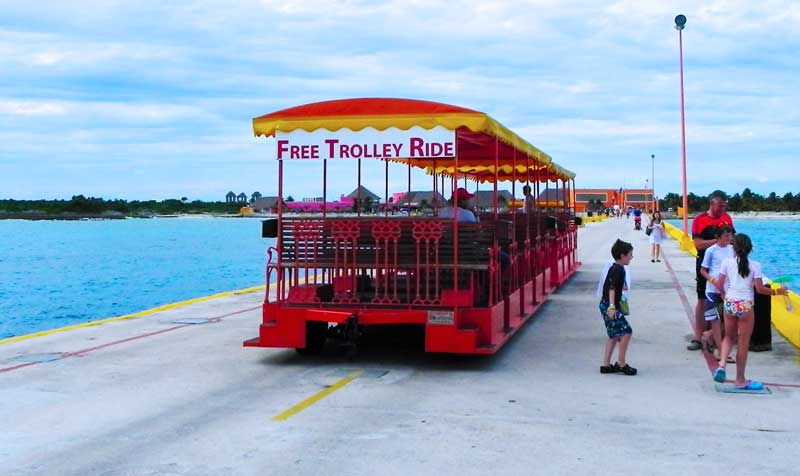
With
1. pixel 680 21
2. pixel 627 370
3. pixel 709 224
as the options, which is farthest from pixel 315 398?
pixel 680 21

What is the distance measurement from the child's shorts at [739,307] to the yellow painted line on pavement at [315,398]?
3.69 meters

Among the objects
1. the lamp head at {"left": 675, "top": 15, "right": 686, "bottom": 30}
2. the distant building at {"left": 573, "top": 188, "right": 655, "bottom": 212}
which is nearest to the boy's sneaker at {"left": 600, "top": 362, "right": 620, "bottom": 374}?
the lamp head at {"left": 675, "top": 15, "right": 686, "bottom": 30}

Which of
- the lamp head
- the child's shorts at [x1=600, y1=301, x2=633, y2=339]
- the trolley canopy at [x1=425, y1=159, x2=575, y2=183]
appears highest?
the lamp head

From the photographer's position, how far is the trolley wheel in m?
10.3

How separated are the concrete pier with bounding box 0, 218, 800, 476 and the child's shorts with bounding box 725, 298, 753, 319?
0.76 metres

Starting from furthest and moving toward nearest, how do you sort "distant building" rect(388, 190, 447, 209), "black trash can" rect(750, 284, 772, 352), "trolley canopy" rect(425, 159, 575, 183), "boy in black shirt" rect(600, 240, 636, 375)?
"trolley canopy" rect(425, 159, 575, 183) < "distant building" rect(388, 190, 447, 209) < "black trash can" rect(750, 284, 772, 352) < "boy in black shirt" rect(600, 240, 636, 375)

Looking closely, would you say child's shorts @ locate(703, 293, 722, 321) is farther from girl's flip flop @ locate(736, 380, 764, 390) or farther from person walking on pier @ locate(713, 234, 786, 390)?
girl's flip flop @ locate(736, 380, 764, 390)

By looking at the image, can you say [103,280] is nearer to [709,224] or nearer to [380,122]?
[380,122]

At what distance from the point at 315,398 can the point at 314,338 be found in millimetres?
2196

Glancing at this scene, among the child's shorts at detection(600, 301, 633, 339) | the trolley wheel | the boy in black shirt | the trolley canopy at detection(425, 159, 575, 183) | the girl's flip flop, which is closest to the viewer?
the girl's flip flop

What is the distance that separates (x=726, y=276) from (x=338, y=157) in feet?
13.5

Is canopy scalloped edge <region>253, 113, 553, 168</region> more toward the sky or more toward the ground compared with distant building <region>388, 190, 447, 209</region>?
more toward the sky

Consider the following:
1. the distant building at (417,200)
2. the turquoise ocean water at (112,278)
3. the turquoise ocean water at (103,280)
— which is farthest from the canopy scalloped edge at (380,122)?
the turquoise ocean water at (103,280)

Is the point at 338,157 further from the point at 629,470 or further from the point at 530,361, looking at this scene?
the point at 629,470
